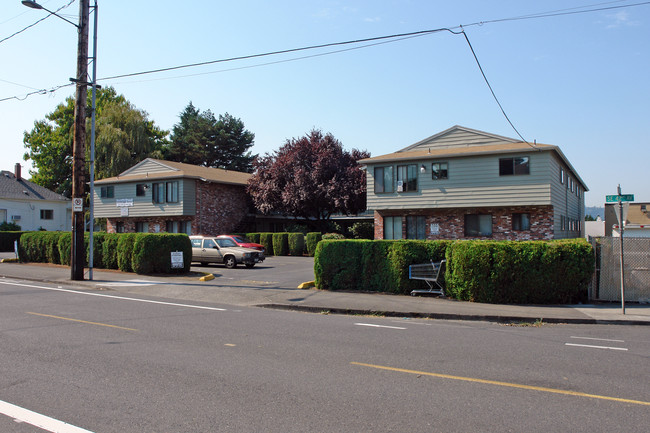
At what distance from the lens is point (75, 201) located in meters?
17.5

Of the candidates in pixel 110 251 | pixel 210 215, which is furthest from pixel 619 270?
pixel 210 215

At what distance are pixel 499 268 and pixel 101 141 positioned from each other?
1813 inches

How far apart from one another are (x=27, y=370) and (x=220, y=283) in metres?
11.3

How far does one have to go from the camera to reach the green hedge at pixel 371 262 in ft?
47.2

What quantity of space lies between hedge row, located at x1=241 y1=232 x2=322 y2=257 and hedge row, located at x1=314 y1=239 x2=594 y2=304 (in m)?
19.3

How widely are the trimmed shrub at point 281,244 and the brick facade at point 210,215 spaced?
6.10 metres


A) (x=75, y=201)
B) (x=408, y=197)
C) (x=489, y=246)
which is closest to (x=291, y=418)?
(x=489, y=246)

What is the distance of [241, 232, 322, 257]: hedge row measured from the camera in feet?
112

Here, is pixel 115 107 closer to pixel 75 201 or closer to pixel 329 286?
pixel 75 201

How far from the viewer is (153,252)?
19875 mm

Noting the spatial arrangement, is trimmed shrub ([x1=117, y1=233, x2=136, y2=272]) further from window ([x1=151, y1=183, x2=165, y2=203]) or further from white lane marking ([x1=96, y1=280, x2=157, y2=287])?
window ([x1=151, y1=183, x2=165, y2=203])

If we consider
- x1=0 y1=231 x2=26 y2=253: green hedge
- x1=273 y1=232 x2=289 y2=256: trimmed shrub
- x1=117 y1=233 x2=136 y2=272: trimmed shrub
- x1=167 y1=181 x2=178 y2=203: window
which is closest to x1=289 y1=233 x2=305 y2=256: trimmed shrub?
x1=273 y1=232 x2=289 y2=256: trimmed shrub

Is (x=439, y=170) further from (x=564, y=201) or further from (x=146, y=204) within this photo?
(x=146, y=204)

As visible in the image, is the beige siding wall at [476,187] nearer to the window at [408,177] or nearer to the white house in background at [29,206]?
the window at [408,177]
